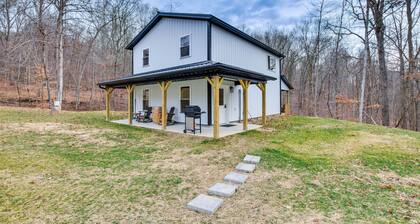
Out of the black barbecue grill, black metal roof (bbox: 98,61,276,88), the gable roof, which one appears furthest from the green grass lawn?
the gable roof

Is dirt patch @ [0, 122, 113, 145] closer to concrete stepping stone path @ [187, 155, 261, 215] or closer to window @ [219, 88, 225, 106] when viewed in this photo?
concrete stepping stone path @ [187, 155, 261, 215]

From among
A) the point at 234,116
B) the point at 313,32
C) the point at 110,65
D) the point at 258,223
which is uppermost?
the point at 313,32

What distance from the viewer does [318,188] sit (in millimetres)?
3773

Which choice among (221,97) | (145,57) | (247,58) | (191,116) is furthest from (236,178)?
(145,57)

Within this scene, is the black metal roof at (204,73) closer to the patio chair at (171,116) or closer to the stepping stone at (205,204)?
the patio chair at (171,116)

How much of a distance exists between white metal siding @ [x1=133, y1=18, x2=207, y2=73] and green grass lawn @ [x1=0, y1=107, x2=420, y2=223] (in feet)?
15.1

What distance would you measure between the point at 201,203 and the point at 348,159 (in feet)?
14.0

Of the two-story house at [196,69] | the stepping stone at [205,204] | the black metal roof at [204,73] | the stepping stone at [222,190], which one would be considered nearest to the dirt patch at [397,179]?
the stepping stone at [222,190]

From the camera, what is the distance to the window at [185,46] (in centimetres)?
1032

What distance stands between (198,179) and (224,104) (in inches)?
269

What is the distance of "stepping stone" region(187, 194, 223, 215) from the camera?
9.96ft

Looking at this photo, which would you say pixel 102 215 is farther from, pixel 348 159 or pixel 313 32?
pixel 313 32

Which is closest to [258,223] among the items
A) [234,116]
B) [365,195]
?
[365,195]

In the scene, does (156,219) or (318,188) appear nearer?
(156,219)
